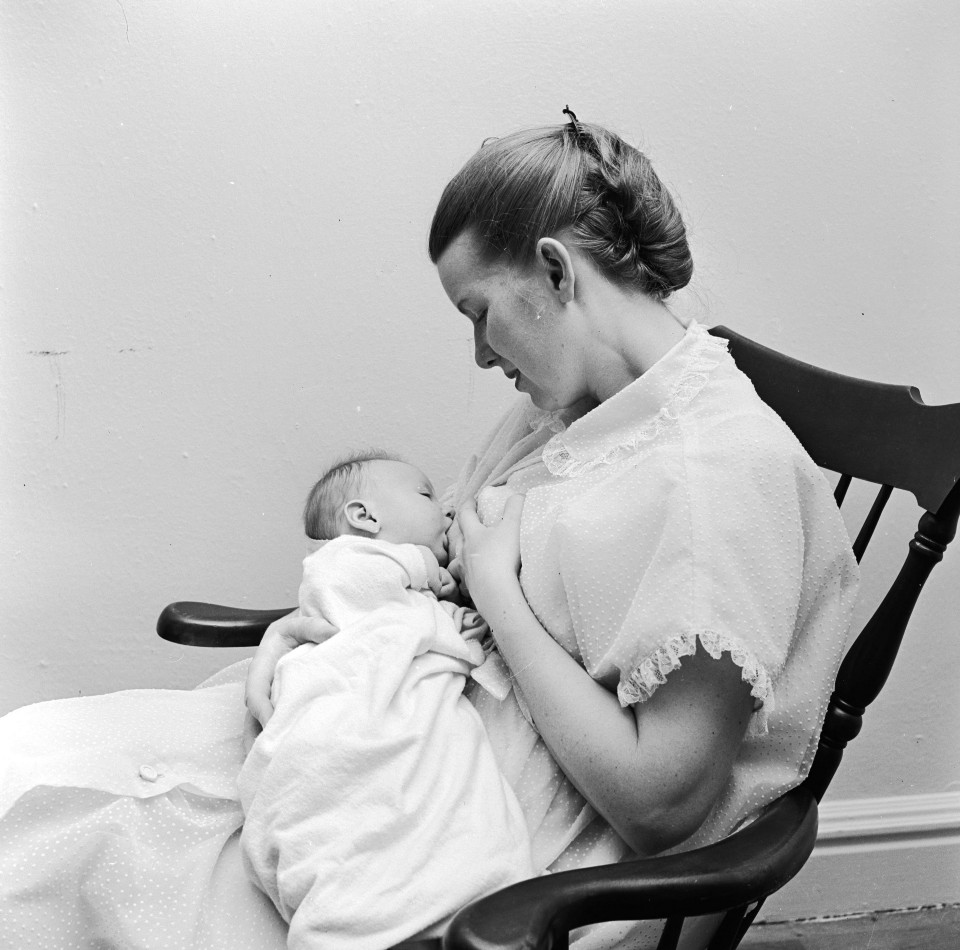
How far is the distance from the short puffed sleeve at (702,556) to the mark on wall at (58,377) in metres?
0.97

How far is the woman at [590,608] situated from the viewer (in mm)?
1018

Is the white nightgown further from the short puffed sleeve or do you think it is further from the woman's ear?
the woman's ear

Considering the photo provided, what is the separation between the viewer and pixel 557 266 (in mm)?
1207

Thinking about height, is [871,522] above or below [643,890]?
above

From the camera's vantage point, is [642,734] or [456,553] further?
[456,553]

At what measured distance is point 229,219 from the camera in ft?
5.57

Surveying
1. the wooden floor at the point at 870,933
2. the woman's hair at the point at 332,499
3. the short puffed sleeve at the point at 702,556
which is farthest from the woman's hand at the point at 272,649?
the wooden floor at the point at 870,933

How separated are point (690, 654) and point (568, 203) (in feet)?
1.78

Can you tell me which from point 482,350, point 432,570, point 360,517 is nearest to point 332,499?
point 360,517

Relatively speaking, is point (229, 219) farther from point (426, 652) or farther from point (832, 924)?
point (832, 924)

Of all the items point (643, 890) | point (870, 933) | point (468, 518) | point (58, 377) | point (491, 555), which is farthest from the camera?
point (870, 933)

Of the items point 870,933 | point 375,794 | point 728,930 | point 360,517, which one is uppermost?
point 360,517

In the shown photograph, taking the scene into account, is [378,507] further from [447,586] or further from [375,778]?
[375,778]

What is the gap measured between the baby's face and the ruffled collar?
0.20 metres
